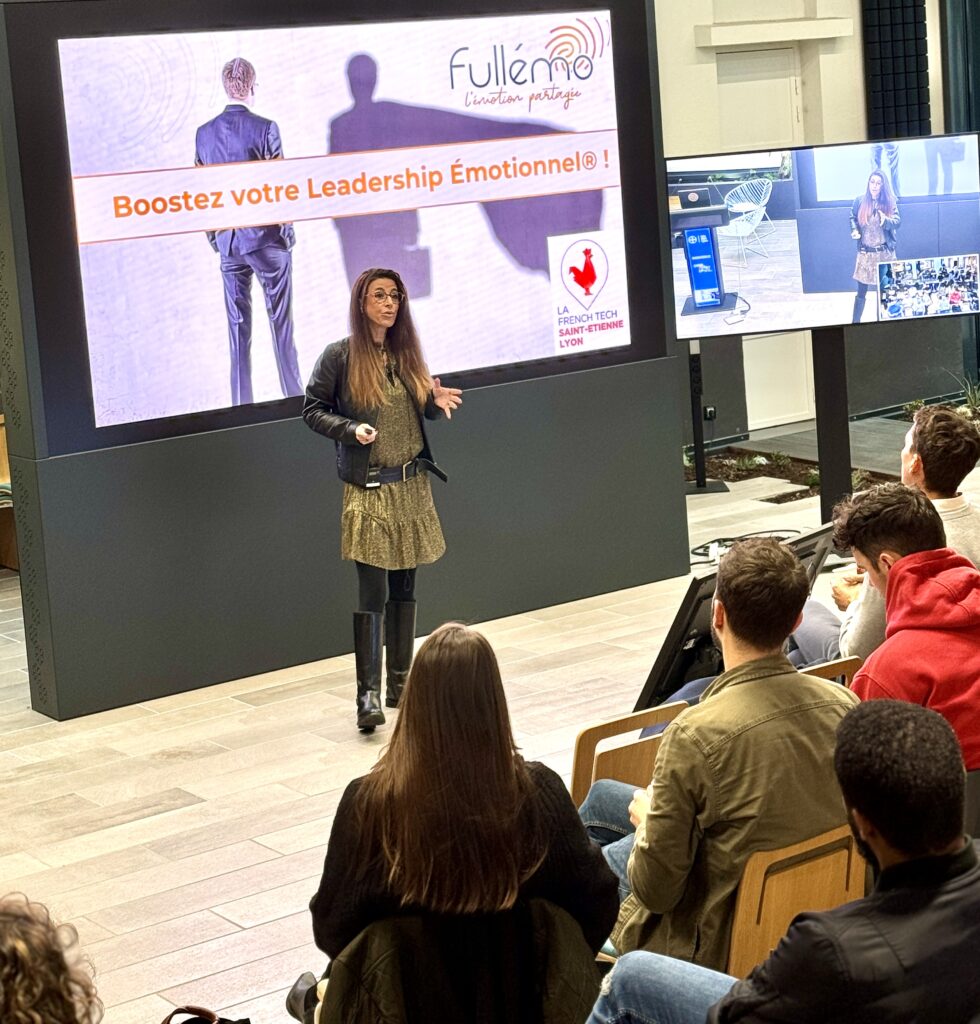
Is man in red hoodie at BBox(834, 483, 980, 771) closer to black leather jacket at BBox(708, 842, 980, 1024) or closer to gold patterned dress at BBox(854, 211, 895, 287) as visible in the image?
black leather jacket at BBox(708, 842, 980, 1024)

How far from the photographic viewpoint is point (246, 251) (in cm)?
592

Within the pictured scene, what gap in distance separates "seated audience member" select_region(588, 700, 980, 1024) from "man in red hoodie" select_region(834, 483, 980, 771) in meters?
0.97

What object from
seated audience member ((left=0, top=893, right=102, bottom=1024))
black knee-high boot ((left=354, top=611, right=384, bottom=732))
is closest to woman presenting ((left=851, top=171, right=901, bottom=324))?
black knee-high boot ((left=354, top=611, right=384, bottom=732))

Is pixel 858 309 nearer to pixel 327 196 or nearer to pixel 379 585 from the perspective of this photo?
pixel 327 196

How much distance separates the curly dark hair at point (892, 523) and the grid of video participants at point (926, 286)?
395 centimetres

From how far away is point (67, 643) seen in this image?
18.6 ft

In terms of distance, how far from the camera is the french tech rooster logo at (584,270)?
675 centimetres

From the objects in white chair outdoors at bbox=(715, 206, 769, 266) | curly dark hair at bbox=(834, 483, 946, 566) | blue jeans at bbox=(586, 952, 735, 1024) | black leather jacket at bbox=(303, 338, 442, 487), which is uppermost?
white chair outdoors at bbox=(715, 206, 769, 266)

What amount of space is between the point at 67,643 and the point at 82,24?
2.10 meters

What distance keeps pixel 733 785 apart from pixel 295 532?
3.73 m

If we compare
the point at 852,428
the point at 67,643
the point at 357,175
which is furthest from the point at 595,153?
the point at 852,428

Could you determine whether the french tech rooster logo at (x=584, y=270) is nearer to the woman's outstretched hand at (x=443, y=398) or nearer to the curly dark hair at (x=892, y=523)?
the woman's outstretched hand at (x=443, y=398)

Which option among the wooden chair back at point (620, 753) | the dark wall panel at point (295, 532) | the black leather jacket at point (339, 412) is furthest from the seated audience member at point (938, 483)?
the dark wall panel at point (295, 532)

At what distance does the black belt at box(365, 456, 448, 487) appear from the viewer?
17.7ft
